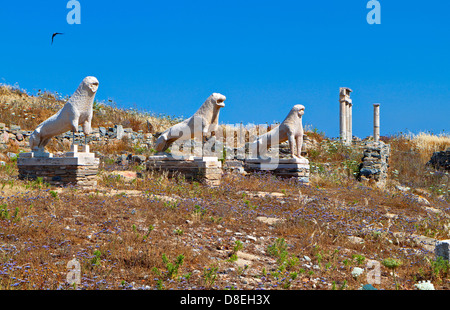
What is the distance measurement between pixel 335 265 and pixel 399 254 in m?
1.27

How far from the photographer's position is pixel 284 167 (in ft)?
36.5

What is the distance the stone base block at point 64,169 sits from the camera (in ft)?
27.7

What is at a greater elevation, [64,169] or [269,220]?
[64,169]

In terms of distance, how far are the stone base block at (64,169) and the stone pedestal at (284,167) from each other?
476 cm

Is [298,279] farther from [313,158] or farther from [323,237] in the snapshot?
[313,158]

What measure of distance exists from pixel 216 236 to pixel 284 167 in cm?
605

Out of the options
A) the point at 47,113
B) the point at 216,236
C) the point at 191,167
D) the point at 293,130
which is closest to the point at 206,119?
the point at 191,167

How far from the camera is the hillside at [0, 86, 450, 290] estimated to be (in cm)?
399

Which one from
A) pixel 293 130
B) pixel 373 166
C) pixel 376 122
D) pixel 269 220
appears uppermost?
pixel 376 122

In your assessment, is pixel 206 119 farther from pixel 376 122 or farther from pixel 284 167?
pixel 376 122

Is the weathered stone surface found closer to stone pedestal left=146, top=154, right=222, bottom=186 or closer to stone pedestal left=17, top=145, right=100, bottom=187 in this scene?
stone pedestal left=146, top=154, right=222, bottom=186

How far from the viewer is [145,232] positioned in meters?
5.24

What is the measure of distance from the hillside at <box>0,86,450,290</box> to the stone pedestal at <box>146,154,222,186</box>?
406 mm
